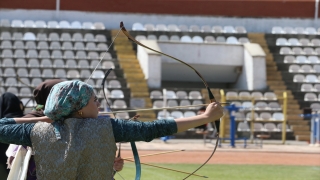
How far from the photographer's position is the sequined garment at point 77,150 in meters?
3.86

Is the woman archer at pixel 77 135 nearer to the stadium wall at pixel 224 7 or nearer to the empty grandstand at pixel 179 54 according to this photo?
the empty grandstand at pixel 179 54

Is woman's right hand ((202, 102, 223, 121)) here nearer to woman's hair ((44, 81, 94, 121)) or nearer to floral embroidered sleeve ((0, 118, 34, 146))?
woman's hair ((44, 81, 94, 121))

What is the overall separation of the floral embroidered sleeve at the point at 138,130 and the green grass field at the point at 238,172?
7726 mm

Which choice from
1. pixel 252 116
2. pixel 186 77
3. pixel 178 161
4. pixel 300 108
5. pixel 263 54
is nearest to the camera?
pixel 178 161

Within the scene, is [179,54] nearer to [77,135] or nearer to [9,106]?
[9,106]

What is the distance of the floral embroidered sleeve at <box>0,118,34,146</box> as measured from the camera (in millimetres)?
4023

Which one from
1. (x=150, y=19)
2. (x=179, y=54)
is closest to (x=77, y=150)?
(x=179, y=54)

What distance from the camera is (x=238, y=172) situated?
14023mm

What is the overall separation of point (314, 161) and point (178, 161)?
347cm

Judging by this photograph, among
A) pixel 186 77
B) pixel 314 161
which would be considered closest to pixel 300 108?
pixel 186 77

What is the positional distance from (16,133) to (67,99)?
0.40 metres

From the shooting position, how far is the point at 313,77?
2988cm

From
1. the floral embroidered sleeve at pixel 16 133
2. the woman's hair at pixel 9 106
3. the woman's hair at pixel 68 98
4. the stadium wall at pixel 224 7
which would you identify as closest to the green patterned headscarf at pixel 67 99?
the woman's hair at pixel 68 98

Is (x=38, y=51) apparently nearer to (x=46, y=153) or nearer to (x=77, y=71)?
(x=77, y=71)
